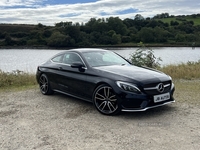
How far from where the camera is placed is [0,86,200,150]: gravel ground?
392cm

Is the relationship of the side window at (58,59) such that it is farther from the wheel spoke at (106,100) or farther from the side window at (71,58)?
the wheel spoke at (106,100)

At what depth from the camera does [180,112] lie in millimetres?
5645

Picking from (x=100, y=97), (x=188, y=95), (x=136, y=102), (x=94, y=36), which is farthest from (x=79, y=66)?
(x=94, y=36)

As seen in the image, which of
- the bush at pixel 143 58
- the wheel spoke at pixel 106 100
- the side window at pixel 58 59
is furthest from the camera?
the bush at pixel 143 58

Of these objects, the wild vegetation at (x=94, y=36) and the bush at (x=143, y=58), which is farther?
the wild vegetation at (x=94, y=36)

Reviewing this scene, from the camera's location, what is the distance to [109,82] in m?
5.39

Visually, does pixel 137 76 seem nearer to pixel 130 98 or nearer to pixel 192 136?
pixel 130 98

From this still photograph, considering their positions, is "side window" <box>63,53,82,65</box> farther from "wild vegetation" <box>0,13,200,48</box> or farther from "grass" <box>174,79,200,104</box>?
"wild vegetation" <box>0,13,200,48</box>

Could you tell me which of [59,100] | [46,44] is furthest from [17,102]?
[46,44]

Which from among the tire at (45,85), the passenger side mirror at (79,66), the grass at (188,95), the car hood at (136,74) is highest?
the passenger side mirror at (79,66)

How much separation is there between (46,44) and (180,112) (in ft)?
116

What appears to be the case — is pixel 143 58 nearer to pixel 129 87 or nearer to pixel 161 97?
pixel 161 97

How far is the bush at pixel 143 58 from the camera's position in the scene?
12.7 metres

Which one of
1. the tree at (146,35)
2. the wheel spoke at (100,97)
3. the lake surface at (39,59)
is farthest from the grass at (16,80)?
the tree at (146,35)
